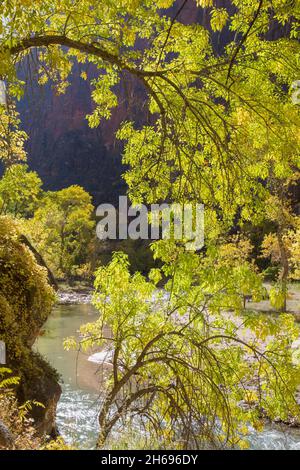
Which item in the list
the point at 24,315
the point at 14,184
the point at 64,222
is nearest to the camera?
the point at 14,184

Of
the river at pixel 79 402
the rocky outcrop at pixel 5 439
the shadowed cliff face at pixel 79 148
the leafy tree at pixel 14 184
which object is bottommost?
the river at pixel 79 402

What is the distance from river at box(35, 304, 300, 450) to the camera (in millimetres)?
10391

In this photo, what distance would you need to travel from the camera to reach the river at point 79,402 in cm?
1039

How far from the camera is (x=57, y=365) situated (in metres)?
15.7

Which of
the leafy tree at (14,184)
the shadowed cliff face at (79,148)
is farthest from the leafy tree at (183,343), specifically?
the shadowed cliff face at (79,148)

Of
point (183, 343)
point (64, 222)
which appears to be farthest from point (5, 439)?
point (64, 222)

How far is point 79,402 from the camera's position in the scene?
42.8ft

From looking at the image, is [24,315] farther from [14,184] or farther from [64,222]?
[64,222]

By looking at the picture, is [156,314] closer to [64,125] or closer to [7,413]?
[7,413]

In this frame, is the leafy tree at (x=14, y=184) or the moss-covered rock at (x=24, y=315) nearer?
the leafy tree at (x=14, y=184)

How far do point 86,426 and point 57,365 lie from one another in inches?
182

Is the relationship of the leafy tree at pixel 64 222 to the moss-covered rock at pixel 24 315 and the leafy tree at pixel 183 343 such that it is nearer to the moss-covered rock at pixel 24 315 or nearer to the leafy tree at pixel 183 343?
the moss-covered rock at pixel 24 315

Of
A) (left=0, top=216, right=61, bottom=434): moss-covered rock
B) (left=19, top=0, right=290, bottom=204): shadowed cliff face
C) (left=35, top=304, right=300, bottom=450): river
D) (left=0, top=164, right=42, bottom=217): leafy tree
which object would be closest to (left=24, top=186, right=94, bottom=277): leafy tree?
(left=35, top=304, right=300, bottom=450): river

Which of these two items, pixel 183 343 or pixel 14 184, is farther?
pixel 14 184
